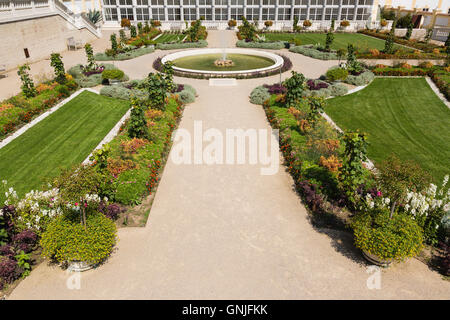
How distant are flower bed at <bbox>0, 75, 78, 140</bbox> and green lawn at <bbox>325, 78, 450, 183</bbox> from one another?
1750 centimetres

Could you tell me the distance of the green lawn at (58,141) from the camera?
12.7m

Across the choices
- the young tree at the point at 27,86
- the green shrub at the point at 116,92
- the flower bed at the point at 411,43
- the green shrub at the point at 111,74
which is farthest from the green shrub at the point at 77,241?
the flower bed at the point at 411,43

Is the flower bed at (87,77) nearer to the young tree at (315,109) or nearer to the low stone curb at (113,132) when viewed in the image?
the low stone curb at (113,132)

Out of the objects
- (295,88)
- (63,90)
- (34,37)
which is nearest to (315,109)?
(295,88)

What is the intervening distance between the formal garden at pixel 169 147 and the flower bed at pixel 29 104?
0.28 ft

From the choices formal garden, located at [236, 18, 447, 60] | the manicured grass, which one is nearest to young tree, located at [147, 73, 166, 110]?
formal garden, located at [236, 18, 447, 60]

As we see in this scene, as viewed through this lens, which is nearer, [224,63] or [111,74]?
[111,74]

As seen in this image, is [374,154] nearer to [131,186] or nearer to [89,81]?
[131,186]

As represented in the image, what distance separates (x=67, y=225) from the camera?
8.38 meters

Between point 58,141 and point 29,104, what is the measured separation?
4573mm

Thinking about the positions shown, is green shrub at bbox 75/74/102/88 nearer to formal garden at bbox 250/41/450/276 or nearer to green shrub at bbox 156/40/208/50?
formal garden at bbox 250/41/450/276

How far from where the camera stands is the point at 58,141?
15344 mm

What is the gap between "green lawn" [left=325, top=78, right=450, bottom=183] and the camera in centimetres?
1442
